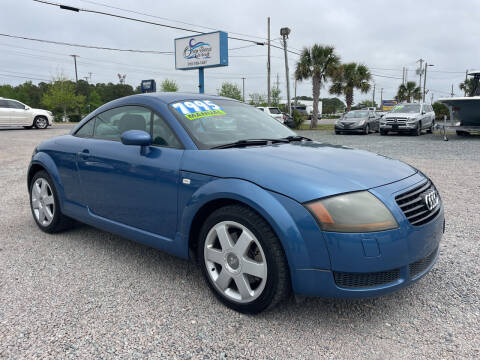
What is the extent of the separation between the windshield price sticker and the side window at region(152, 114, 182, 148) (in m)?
0.17

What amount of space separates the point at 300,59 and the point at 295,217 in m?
26.7

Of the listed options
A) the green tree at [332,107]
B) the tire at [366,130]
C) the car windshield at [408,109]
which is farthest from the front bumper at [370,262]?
the green tree at [332,107]

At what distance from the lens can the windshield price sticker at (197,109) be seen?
3020 millimetres

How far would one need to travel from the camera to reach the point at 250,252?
7.85 feet

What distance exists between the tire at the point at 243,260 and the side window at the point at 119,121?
1137 millimetres

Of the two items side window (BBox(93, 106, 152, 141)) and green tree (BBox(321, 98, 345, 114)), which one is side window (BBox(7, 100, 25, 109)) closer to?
side window (BBox(93, 106, 152, 141))

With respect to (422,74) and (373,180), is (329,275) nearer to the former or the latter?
(373,180)

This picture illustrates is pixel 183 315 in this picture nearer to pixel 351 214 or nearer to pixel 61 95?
pixel 351 214

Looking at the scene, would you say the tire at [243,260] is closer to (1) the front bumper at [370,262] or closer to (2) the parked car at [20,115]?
(1) the front bumper at [370,262]

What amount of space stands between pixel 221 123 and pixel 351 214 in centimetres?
143

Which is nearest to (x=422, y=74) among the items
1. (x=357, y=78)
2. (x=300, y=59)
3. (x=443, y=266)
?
(x=357, y=78)

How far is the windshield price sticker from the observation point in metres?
3.02

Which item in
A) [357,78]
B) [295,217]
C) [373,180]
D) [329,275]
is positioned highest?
[357,78]

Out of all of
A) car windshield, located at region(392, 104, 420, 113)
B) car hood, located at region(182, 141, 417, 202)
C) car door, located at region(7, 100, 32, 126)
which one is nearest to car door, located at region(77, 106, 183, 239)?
car hood, located at region(182, 141, 417, 202)
